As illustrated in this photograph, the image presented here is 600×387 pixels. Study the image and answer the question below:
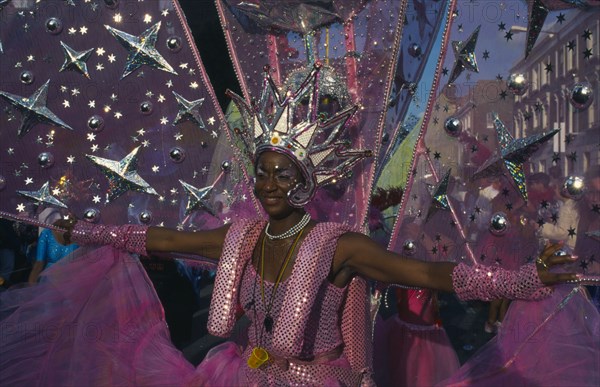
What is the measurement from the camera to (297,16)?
2607mm

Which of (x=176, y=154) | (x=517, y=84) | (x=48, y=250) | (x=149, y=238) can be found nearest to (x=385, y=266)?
(x=517, y=84)

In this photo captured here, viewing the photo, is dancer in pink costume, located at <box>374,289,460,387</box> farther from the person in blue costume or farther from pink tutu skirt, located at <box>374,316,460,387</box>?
the person in blue costume

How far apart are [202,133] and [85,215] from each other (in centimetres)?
65

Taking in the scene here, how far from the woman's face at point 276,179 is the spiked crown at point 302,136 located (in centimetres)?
2

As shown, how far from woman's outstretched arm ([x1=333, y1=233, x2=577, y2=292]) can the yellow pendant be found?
37 centimetres

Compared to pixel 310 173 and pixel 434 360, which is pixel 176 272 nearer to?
pixel 434 360

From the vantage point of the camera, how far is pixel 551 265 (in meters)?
1.73

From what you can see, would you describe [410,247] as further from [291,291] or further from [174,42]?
[174,42]

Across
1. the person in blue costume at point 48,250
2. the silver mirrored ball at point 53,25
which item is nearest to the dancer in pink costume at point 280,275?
the silver mirrored ball at point 53,25

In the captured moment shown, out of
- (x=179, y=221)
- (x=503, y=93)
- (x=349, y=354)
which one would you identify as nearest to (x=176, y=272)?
(x=179, y=221)

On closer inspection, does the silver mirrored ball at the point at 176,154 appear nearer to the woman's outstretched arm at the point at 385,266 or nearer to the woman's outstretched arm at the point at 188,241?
the woman's outstretched arm at the point at 188,241

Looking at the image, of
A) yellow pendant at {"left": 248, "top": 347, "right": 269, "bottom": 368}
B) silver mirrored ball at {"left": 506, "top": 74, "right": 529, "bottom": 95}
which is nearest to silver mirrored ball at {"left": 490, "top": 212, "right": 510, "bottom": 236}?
silver mirrored ball at {"left": 506, "top": 74, "right": 529, "bottom": 95}

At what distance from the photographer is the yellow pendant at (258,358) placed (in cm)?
204

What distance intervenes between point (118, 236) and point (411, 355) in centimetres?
149
